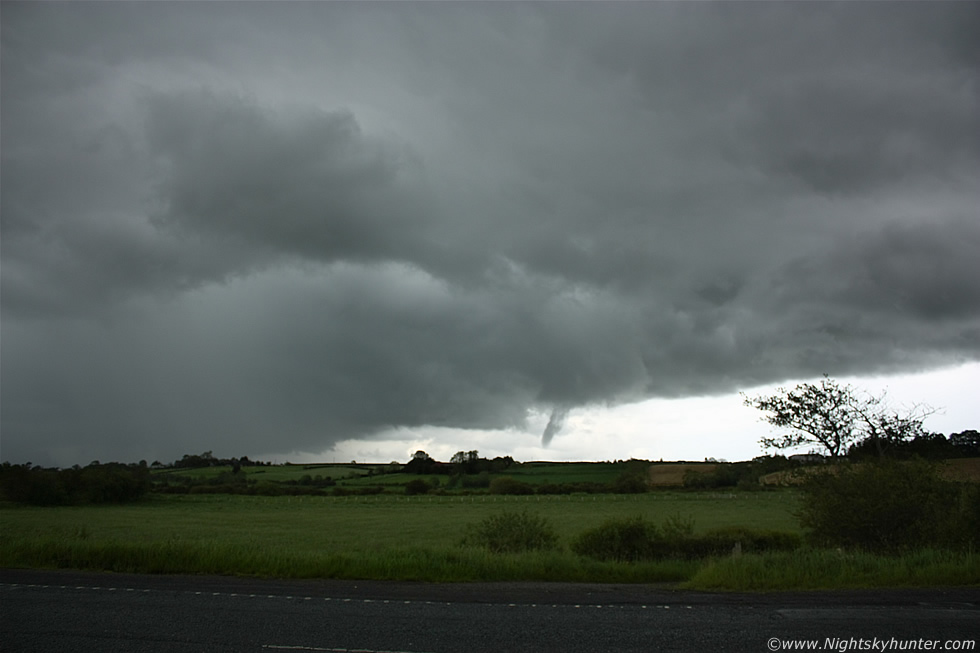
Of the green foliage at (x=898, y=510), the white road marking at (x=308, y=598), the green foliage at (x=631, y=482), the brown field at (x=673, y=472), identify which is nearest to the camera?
the white road marking at (x=308, y=598)

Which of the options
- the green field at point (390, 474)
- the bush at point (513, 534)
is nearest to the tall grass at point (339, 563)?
the bush at point (513, 534)

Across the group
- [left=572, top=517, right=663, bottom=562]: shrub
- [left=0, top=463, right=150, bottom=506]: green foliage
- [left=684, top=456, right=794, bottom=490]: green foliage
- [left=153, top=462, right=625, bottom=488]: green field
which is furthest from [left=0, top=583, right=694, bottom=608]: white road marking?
[left=153, top=462, right=625, bottom=488]: green field

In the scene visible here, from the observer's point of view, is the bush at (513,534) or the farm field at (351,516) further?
the farm field at (351,516)

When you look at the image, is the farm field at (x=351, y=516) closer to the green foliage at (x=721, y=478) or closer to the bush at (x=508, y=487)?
the green foliage at (x=721, y=478)

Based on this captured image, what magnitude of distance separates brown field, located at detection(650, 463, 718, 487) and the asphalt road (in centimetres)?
13038

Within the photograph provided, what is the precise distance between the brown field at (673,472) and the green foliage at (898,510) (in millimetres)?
120561

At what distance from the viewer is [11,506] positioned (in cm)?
10512

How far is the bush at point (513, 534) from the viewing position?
26016 millimetres

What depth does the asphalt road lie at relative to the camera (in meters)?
10.4

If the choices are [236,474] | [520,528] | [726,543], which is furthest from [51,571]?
[236,474]

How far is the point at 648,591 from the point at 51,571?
17.3 meters

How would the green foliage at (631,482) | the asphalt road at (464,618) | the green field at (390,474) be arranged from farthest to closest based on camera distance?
the green field at (390,474) → the green foliage at (631,482) → the asphalt road at (464,618)

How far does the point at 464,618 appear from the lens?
12.2 meters

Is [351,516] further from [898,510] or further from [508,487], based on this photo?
[898,510]
